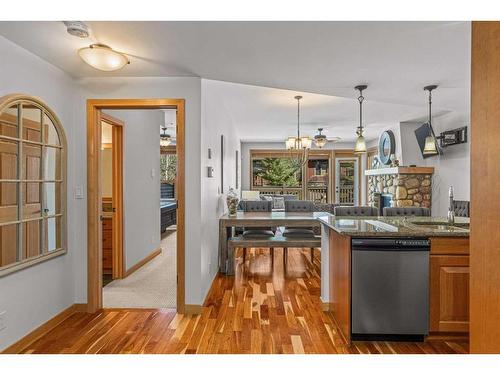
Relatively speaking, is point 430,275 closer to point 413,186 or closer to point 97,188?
point 97,188

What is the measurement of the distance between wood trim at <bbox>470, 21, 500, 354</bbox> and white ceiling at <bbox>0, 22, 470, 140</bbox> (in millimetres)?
828

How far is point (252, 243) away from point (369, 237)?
224 centimetres

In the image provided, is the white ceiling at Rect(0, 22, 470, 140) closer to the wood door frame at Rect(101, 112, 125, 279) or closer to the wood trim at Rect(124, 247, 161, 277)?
the wood door frame at Rect(101, 112, 125, 279)

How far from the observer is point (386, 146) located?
6930mm

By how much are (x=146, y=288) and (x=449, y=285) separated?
307 centimetres

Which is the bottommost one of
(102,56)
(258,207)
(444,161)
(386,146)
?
(258,207)

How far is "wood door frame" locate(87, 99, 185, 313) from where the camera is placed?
3.12 m

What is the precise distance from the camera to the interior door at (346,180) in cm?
968

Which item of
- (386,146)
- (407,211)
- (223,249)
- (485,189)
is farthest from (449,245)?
(386,146)

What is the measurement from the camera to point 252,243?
4488 mm

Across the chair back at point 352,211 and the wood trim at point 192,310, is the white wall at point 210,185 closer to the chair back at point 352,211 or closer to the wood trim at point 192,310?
the wood trim at point 192,310

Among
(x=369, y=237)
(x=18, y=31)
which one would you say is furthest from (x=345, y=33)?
(x=18, y=31)

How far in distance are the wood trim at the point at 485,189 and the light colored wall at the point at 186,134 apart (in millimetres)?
2241

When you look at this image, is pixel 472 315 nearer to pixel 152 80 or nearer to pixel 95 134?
pixel 152 80
